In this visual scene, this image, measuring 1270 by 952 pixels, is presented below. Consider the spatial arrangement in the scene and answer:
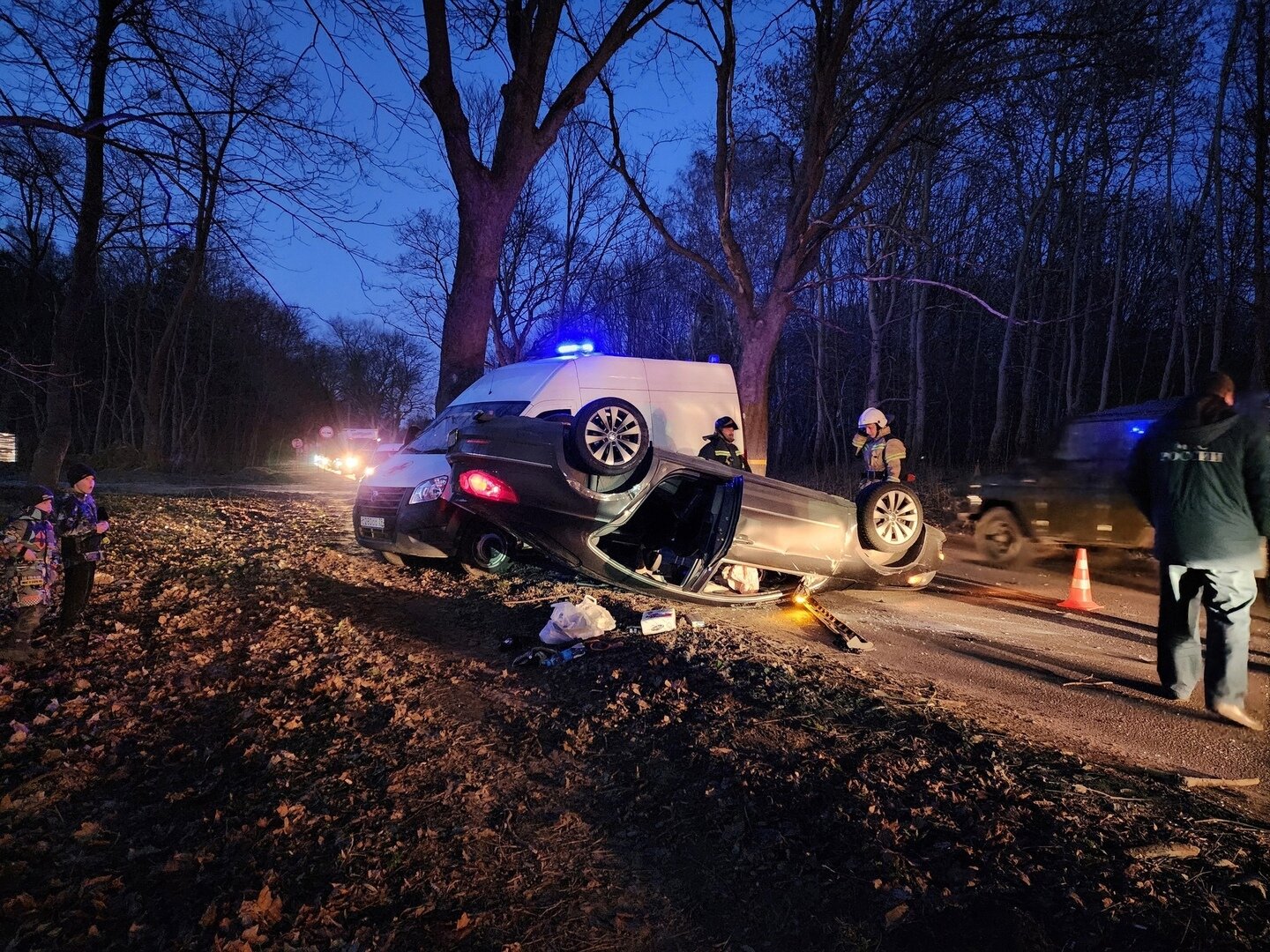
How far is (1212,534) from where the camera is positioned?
147 inches

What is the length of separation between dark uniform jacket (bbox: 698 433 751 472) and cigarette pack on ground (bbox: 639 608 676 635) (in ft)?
10.2

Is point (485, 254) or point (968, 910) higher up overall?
point (485, 254)

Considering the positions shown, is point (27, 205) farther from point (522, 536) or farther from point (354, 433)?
point (354, 433)

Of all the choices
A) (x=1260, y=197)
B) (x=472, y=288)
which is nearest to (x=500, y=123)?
Answer: (x=472, y=288)

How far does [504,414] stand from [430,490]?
120cm

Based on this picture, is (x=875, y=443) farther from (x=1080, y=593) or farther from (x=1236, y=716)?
(x=1236, y=716)

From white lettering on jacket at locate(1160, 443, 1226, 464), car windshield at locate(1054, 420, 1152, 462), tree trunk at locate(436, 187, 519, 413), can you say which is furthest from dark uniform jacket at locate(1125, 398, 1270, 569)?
tree trunk at locate(436, 187, 519, 413)

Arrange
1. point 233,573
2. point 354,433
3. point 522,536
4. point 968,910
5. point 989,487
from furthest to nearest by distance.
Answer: point 354,433 < point 989,487 < point 233,573 < point 522,536 < point 968,910

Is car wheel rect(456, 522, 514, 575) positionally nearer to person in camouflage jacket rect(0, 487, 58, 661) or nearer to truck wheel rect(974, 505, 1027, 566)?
person in camouflage jacket rect(0, 487, 58, 661)

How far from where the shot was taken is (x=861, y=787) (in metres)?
2.67

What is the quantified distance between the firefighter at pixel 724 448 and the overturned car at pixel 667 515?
177 cm

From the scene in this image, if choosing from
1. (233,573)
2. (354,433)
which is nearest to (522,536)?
(233,573)

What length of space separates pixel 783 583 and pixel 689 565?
1165 millimetres

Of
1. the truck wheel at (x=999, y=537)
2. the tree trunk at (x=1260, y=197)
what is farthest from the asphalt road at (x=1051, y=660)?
the tree trunk at (x=1260, y=197)
